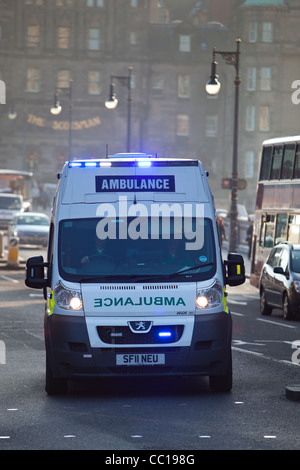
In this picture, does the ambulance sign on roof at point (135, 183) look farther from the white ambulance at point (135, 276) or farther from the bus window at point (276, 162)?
the bus window at point (276, 162)

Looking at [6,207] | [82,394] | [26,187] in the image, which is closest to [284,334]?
[82,394]

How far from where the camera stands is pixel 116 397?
11.4 meters

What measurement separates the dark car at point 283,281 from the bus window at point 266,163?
568 cm

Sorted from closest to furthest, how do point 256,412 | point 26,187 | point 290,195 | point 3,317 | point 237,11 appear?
point 256,412 < point 3,317 < point 290,195 < point 26,187 < point 237,11

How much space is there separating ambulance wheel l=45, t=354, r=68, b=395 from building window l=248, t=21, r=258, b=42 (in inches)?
3891

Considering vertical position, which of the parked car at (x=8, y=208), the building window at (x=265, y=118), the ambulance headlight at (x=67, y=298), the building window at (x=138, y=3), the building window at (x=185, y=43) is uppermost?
the building window at (x=138, y=3)

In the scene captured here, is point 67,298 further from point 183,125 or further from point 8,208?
point 183,125

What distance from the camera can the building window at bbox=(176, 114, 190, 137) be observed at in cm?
11569

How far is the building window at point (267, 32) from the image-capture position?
4259 inches

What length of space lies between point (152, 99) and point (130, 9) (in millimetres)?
8810

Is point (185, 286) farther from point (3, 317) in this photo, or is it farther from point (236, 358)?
point (3, 317)
